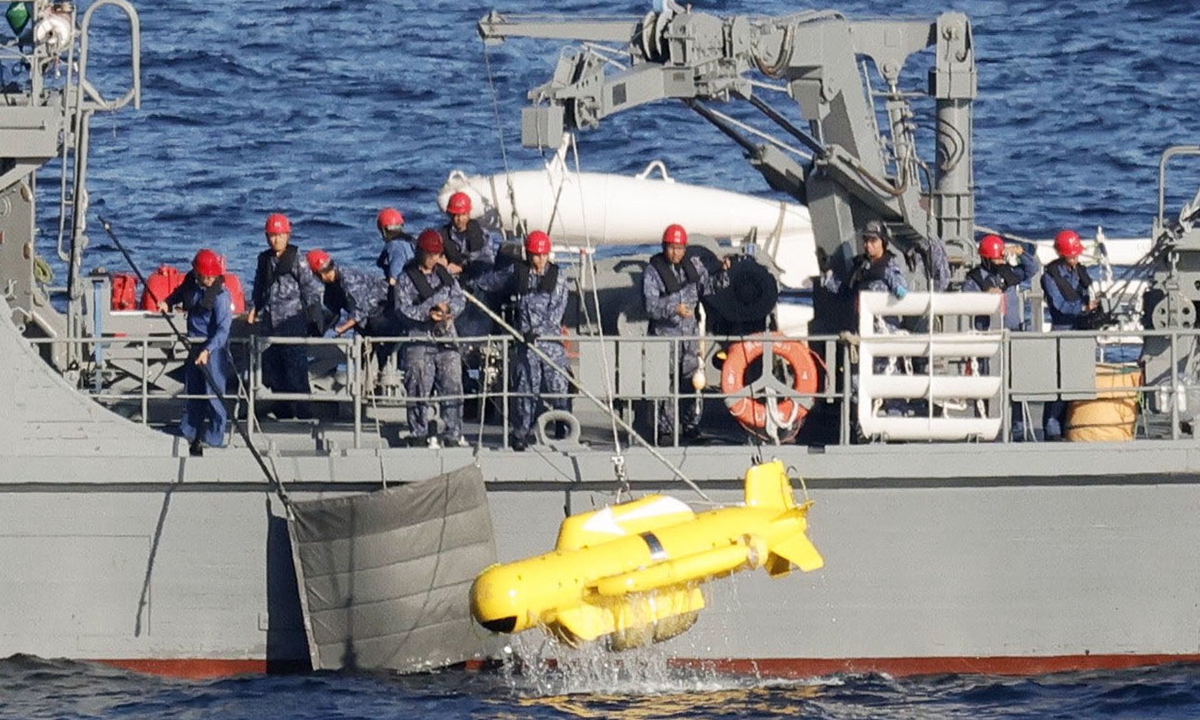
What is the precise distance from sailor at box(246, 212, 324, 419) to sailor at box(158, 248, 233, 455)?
712 millimetres

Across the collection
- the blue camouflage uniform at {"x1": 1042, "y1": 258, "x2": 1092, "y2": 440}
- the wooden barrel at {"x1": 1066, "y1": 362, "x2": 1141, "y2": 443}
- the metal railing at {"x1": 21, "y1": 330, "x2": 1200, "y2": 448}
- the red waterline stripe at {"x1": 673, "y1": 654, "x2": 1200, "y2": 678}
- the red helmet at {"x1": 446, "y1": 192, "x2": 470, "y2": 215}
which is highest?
the red helmet at {"x1": 446, "y1": 192, "x2": 470, "y2": 215}

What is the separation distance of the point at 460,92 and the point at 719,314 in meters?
21.2

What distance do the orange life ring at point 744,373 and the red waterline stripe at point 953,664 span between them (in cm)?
158

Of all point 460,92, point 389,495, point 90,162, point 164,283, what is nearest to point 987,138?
point 460,92

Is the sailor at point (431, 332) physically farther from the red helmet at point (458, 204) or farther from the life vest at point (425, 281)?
the red helmet at point (458, 204)

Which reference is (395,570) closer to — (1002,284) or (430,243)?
(430,243)

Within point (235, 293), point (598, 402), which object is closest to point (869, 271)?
point (598, 402)

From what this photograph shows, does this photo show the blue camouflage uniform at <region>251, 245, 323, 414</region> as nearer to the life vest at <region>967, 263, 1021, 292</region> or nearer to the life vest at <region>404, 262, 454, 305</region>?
the life vest at <region>404, 262, 454, 305</region>

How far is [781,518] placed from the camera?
1584 centimetres

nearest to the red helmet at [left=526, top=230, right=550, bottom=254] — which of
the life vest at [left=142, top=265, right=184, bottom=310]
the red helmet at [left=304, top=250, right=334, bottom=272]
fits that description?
the red helmet at [left=304, top=250, right=334, bottom=272]

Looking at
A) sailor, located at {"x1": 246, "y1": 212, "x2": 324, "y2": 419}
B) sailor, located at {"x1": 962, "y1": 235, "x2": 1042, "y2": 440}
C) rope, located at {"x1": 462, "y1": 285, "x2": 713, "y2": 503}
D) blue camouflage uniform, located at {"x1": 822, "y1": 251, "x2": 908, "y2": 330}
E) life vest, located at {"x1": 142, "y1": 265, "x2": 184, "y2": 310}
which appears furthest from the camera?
life vest, located at {"x1": 142, "y1": 265, "x2": 184, "y2": 310}

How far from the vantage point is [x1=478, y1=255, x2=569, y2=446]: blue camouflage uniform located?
17453 mm

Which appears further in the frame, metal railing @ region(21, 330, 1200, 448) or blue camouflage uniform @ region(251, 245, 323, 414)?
blue camouflage uniform @ region(251, 245, 323, 414)

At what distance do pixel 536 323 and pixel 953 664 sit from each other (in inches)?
146
